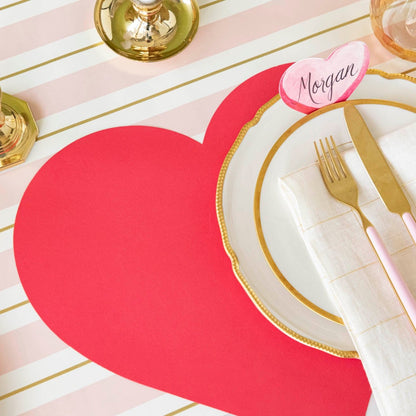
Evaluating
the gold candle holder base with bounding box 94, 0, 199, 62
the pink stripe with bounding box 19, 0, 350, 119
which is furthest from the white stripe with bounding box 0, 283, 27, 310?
the gold candle holder base with bounding box 94, 0, 199, 62

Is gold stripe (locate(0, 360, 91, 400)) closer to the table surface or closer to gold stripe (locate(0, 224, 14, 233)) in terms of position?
the table surface

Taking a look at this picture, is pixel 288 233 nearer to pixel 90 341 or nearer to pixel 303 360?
pixel 303 360

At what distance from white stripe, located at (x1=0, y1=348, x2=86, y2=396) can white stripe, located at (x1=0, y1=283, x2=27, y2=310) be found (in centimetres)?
8

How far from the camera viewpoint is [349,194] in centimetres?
63

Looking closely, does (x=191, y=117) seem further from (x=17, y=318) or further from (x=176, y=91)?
(x=17, y=318)

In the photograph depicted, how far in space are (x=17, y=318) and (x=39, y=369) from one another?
7cm

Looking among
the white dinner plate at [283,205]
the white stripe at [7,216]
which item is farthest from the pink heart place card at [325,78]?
the white stripe at [7,216]

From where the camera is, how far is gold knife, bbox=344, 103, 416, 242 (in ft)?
2.05

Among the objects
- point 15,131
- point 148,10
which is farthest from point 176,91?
point 15,131

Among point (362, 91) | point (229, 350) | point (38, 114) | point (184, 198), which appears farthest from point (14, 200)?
point (362, 91)

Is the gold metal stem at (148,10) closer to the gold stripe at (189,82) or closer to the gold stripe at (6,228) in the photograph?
the gold stripe at (189,82)

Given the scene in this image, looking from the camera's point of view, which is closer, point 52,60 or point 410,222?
point 410,222

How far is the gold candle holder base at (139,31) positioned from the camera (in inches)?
27.8

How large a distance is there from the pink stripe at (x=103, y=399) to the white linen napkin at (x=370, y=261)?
0.28m
